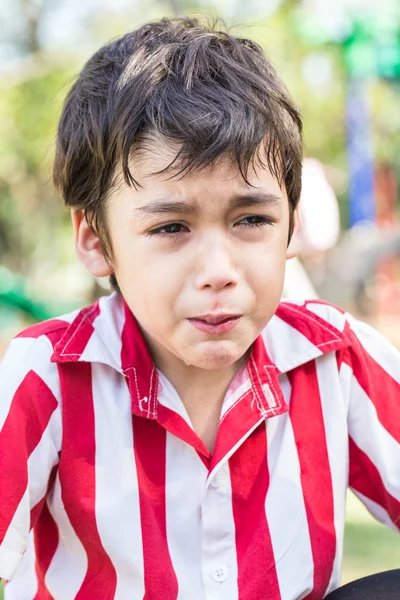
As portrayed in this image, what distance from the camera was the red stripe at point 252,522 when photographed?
132cm

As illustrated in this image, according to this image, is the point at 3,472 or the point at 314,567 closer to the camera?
the point at 3,472

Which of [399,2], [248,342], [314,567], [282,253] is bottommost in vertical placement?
[314,567]

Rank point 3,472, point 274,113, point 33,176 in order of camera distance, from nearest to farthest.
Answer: point 3,472 → point 274,113 → point 33,176

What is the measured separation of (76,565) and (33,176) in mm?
11674

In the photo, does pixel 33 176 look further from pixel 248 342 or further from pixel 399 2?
pixel 248 342

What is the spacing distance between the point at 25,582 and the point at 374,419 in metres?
0.69

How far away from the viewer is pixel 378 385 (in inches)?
56.4

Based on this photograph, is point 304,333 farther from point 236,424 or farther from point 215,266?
point 215,266

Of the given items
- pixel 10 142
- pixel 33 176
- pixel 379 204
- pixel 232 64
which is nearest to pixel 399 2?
pixel 10 142

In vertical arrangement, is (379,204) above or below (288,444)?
above

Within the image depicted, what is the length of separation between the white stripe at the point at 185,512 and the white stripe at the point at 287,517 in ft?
0.41

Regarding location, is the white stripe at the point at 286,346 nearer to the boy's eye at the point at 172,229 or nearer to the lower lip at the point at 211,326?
the lower lip at the point at 211,326

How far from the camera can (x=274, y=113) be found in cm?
135

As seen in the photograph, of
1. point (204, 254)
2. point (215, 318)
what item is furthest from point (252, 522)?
point (204, 254)
